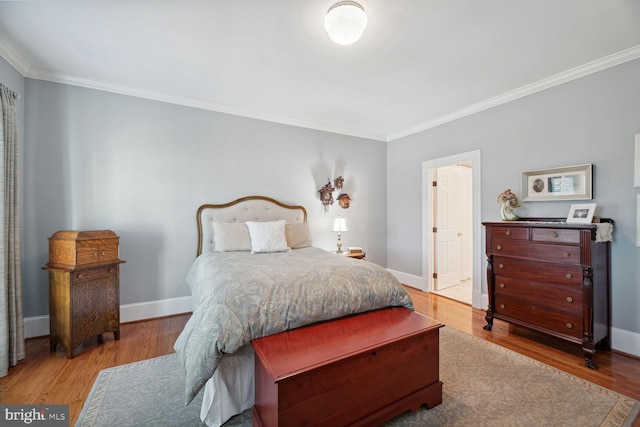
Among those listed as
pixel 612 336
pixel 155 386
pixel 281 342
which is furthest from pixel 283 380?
pixel 612 336

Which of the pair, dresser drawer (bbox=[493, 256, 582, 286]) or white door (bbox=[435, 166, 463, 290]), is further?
white door (bbox=[435, 166, 463, 290])

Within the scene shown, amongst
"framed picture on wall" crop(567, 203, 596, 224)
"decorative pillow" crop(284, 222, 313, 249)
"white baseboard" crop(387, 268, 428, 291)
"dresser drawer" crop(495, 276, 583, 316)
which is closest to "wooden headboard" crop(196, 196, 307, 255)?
"decorative pillow" crop(284, 222, 313, 249)

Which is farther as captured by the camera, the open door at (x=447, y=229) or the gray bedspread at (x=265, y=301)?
the open door at (x=447, y=229)

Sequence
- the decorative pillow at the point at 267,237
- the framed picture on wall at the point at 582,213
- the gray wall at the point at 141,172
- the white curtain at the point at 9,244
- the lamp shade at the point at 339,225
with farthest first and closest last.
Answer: the lamp shade at the point at 339,225, the decorative pillow at the point at 267,237, the gray wall at the point at 141,172, the framed picture on wall at the point at 582,213, the white curtain at the point at 9,244

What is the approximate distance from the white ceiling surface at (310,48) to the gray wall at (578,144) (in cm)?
18

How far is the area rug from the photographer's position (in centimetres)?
170

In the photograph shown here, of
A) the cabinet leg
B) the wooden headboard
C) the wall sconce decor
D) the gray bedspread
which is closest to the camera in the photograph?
the gray bedspread

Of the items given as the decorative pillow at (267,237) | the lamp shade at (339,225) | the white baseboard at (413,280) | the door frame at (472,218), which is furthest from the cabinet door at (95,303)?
the door frame at (472,218)

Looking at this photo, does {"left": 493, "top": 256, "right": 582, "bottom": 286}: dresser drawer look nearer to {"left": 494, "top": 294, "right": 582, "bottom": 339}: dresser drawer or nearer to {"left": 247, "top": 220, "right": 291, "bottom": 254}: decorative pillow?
{"left": 494, "top": 294, "right": 582, "bottom": 339}: dresser drawer

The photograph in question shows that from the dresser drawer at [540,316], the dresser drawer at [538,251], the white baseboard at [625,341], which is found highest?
the dresser drawer at [538,251]

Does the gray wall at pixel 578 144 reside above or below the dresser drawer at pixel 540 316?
above

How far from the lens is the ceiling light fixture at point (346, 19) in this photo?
1.84 metres

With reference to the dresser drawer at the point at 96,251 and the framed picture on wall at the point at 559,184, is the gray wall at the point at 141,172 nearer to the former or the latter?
the dresser drawer at the point at 96,251

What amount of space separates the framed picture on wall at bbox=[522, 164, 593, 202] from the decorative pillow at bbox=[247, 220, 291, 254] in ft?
9.40
